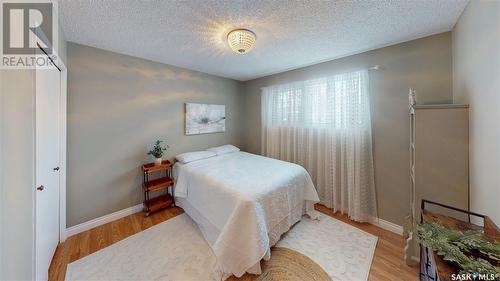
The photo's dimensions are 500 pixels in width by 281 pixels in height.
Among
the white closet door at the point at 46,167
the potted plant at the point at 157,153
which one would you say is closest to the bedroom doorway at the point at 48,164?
A: the white closet door at the point at 46,167

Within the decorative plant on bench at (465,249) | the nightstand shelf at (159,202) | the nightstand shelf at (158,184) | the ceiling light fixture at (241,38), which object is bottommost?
the nightstand shelf at (159,202)

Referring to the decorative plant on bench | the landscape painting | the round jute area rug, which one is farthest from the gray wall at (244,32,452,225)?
the landscape painting

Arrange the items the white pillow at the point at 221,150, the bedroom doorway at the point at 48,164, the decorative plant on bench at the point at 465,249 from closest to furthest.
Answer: the decorative plant on bench at the point at 465,249 → the bedroom doorway at the point at 48,164 → the white pillow at the point at 221,150

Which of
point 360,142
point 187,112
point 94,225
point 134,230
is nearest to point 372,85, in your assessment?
point 360,142

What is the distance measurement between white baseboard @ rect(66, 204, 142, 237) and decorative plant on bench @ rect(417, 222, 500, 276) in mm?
3317

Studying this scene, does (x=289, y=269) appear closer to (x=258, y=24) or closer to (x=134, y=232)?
(x=134, y=232)

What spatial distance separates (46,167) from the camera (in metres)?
1.58

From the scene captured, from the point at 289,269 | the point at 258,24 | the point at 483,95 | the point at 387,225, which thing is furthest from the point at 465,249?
the point at 258,24

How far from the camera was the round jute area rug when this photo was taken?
5.22 ft

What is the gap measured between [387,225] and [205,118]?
136 inches

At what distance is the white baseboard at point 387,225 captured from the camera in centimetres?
223

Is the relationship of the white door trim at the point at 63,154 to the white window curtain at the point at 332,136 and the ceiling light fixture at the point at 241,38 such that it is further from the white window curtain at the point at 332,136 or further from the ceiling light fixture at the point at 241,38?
the white window curtain at the point at 332,136

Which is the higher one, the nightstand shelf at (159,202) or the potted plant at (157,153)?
the potted plant at (157,153)

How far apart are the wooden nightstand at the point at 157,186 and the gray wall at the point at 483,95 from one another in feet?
11.0
